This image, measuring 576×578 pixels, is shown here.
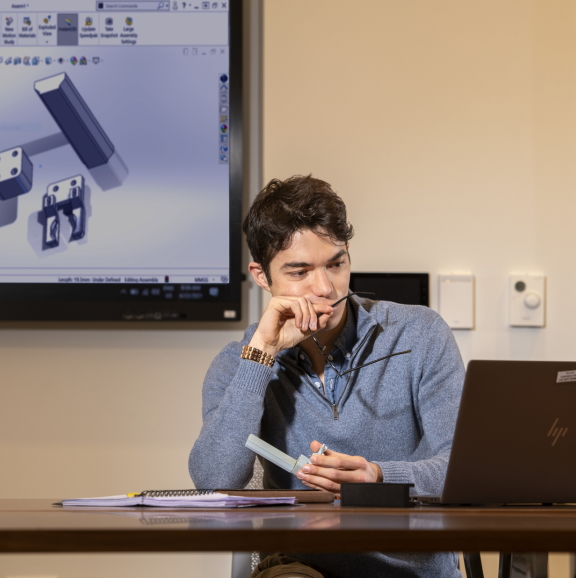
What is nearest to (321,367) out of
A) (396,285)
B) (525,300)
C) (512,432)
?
(396,285)

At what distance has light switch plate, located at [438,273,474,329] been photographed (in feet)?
6.50

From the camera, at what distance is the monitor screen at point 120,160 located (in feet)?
6.56

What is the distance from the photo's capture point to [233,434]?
1303 mm

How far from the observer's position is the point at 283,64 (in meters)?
2.04

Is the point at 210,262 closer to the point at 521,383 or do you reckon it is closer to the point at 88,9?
the point at 88,9

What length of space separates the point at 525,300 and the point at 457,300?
0.20 metres

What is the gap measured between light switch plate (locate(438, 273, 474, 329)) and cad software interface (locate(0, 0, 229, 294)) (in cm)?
65


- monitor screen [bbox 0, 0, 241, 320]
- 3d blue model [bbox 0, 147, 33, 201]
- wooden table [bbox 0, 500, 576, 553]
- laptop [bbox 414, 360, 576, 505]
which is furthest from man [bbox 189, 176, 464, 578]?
3d blue model [bbox 0, 147, 33, 201]

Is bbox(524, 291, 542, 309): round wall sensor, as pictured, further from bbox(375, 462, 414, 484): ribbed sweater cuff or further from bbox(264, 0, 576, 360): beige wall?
bbox(375, 462, 414, 484): ribbed sweater cuff

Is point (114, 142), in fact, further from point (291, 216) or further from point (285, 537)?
point (285, 537)

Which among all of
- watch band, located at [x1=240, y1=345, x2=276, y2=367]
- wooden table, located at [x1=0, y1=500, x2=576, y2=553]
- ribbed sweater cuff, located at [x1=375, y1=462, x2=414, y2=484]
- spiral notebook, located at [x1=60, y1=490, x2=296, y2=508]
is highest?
watch band, located at [x1=240, y1=345, x2=276, y2=367]

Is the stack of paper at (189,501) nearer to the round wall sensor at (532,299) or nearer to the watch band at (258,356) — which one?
the watch band at (258,356)

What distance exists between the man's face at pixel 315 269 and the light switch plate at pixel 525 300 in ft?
2.37

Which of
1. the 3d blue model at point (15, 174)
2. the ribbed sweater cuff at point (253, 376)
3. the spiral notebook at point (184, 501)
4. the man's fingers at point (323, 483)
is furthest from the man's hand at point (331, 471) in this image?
the 3d blue model at point (15, 174)
